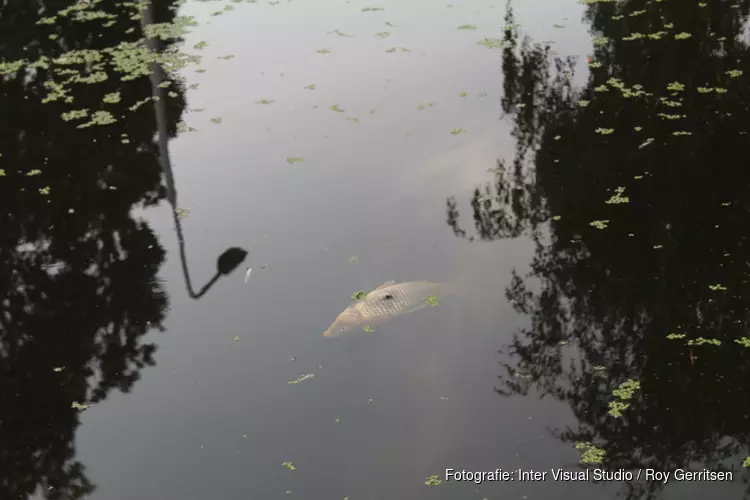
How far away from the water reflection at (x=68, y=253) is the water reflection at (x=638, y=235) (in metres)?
1.93

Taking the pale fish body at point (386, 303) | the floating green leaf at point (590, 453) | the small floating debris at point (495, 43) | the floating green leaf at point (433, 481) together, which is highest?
the small floating debris at point (495, 43)

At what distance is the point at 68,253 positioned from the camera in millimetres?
3971

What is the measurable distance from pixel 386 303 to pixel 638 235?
4.70 feet

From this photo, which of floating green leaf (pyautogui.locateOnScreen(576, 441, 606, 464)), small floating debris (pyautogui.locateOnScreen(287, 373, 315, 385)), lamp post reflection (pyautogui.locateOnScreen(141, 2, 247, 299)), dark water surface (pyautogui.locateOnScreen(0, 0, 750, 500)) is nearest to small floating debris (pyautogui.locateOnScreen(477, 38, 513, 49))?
dark water surface (pyautogui.locateOnScreen(0, 0, 750, 500))

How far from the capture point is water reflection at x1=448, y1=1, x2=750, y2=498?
8.75 feet

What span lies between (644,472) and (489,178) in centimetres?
236

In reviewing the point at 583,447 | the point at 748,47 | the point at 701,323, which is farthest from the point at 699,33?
the point at 583,447

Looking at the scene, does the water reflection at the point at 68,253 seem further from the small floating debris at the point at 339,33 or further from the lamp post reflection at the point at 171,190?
the small floating debris at the point at 339,33

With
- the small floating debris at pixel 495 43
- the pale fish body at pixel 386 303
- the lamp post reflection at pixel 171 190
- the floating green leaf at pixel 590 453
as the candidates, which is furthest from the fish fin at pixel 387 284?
the small floating debris at pixel 495 43

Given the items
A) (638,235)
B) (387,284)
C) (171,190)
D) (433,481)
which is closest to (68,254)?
(171,190)

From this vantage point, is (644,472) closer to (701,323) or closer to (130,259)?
(701,323)

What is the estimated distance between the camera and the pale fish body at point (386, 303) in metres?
3.30

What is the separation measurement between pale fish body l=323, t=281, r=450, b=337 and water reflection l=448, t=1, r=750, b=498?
467 millimetres

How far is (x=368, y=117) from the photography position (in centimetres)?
528
